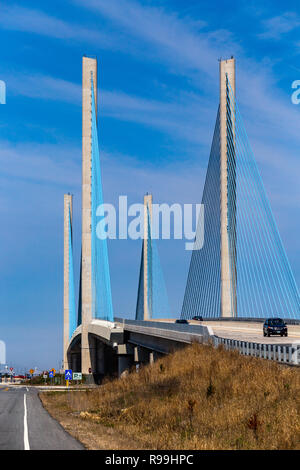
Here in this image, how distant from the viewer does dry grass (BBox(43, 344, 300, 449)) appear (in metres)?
18.1

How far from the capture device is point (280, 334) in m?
39.8

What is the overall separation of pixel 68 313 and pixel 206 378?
83900 mm

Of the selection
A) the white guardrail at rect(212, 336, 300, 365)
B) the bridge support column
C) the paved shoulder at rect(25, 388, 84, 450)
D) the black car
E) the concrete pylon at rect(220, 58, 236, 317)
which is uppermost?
the concrete pylon at rect(220, 58, 236, 317)

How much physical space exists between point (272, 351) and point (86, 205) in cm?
5533

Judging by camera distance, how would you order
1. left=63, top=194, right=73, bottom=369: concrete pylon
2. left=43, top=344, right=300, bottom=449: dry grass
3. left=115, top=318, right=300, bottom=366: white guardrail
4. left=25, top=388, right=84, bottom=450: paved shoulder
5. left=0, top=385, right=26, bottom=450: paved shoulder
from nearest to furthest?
1. left=25, top=388, right=84, bottom=450: paved shoulder
2. left=43, top=344, right=300, bottom=449: dry grass
3. left=0, top=385, right=26, bottom=450: paved shoulder
4. left=115, top=318, right=300, bottom=366: white guardrail
5. left=63, top=194, right=73, bottom=369: concrete pylon

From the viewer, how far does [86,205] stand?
80375 mm

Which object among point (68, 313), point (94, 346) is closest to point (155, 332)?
point (94, 346)

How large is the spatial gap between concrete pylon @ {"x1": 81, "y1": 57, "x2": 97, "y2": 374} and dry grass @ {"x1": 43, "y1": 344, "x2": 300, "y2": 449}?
47014 mm

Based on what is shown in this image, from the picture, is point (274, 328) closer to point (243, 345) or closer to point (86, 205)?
point (243, 345)

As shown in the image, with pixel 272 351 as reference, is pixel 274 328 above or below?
above

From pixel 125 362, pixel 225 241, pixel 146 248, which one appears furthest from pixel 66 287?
pixel 225 241

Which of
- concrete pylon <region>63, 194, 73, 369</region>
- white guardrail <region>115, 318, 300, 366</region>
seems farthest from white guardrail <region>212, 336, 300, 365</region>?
concrete pylon <region>63, 194, 73, 369</region>

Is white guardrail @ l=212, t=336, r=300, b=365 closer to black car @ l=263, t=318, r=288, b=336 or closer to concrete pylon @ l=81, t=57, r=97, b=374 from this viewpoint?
black car @ l=263, t=318, r=288, b=336

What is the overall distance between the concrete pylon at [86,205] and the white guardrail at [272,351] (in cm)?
5062
